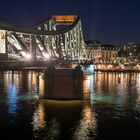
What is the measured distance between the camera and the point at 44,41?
9981cm

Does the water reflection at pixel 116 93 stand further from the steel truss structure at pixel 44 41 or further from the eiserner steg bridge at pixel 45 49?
the steel truss structure at pixel 44 41

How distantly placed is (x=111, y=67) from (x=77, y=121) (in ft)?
394

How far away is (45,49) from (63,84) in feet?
207

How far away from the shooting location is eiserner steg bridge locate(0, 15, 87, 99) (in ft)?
120

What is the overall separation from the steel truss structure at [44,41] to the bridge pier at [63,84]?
3711 centimetres

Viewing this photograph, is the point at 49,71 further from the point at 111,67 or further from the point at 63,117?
the point at 111,67

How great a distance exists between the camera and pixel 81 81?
36562 millimetres

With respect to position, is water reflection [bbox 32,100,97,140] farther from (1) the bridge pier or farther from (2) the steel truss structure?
(2) the steel truss structure

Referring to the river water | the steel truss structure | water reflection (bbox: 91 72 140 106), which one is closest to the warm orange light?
the steel truss structure

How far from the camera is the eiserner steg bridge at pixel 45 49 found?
3672 centimetres

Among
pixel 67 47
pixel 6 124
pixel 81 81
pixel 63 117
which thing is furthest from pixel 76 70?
pixel 67 47

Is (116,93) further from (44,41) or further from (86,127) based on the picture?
(44,41)

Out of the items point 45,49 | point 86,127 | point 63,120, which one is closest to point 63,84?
point 63,120

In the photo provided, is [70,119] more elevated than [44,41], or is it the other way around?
[44,41]
